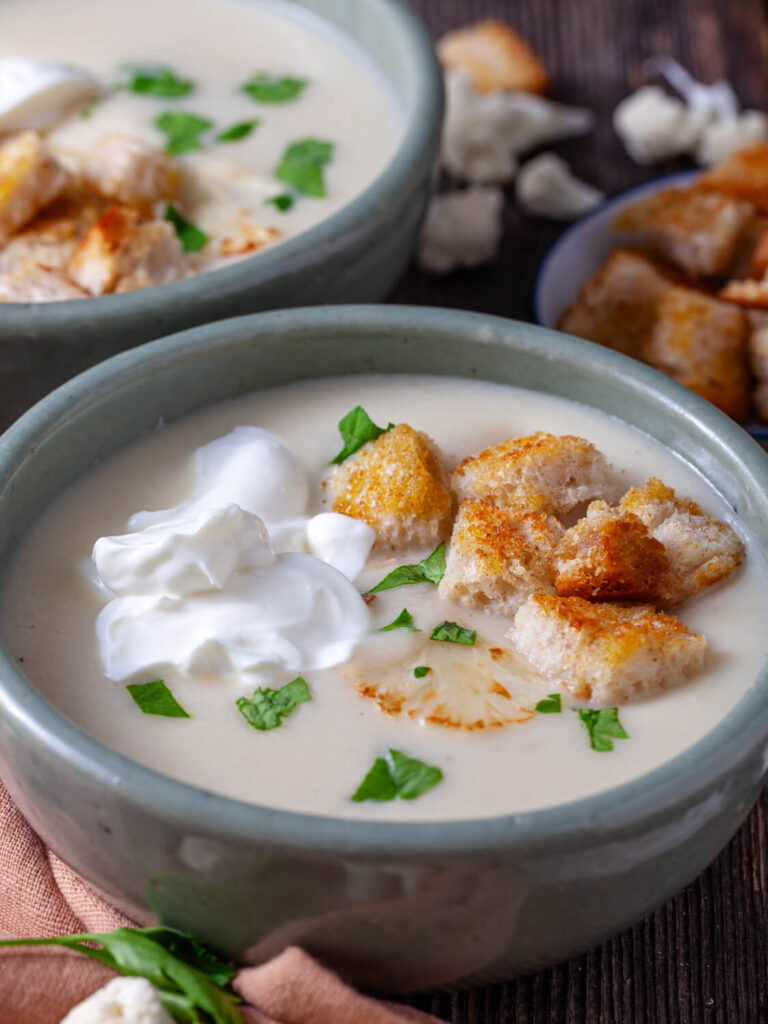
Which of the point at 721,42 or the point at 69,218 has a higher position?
the point at 69,218

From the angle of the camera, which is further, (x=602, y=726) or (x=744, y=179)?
(x=744, y=179)

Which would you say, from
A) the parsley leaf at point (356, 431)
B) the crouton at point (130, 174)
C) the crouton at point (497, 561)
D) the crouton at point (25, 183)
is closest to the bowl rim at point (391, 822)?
the crouton at point (497, 561)

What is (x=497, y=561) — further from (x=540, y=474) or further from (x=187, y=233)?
(x=187, y=233)

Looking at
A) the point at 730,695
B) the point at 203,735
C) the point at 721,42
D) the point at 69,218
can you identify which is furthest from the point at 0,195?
the point at 721,42

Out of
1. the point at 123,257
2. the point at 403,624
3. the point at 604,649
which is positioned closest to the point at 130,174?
the point at 123,257

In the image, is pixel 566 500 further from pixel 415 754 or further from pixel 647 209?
pixel 647 209

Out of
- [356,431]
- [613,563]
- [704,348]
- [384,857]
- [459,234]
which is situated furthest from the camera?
[459,234]
